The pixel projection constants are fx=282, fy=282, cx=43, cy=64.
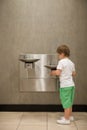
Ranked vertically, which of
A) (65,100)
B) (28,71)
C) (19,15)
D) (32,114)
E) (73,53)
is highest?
(19,15)

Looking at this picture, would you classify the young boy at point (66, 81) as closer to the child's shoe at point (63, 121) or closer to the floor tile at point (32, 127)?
the child's shoe at point (63, 121)

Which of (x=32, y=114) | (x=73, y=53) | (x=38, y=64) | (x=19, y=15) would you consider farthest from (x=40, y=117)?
(x=19, y=15)

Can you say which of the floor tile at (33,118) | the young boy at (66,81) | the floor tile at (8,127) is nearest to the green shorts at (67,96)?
the young boy at (66,81)

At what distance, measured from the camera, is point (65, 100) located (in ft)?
15.3

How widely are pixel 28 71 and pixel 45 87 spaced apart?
0.46m

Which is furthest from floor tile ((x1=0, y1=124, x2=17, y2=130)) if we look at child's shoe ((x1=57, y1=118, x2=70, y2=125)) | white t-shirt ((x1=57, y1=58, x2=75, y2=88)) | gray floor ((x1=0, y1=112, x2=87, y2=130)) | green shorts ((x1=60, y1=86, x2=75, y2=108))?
white t-shirt ((x1=57, y1=58, x2=75, y2=88))

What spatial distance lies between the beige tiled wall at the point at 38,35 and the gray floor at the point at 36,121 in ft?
1.06

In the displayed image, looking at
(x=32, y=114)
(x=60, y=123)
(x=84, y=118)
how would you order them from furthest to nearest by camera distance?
(x=32, y=114), (x=84, y=118), (x=60, y=123)

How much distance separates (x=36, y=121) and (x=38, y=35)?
5.70 ft

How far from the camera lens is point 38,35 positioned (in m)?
5.58

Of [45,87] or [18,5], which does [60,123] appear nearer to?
[45,87]

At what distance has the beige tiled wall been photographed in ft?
18.2

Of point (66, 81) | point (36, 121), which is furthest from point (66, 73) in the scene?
point (36, 121)

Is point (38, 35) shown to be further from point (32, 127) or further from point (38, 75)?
point (32, 127)
